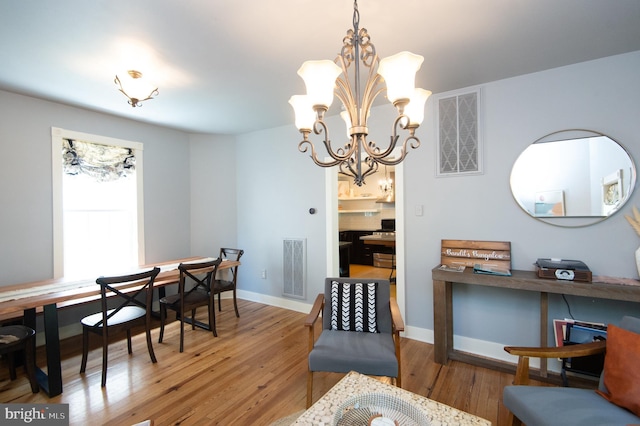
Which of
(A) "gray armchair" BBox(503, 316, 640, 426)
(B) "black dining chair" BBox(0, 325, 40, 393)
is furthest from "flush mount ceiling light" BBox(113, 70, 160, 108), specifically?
(A) "gray armchair" BBox(503, 316, 640, 426)

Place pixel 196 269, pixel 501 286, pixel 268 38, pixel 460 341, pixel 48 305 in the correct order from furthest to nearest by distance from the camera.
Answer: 1. pixel 196 269
2. pixel 460 341
3. pixel 501 286
4. pixel 48 305
5. pixel 268 38

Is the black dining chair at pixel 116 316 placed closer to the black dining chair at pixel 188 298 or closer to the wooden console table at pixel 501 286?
the black dining chair at pixel 188 298

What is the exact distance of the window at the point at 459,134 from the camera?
9.11 ft

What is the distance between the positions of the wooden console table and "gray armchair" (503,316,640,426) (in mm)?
458

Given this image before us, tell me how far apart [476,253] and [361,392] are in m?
1.87

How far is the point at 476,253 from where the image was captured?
2721mm

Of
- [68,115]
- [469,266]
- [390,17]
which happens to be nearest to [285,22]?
[390,17]

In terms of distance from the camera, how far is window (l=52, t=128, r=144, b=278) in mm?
3178

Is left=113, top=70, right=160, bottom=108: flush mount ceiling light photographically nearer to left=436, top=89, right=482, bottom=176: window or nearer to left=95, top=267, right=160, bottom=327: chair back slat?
left=95, top=267, right=160, bottom=327: chair back slat

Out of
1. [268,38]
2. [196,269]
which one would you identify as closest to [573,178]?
[268,38]

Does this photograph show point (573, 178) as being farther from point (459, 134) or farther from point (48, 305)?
point (48, 305)

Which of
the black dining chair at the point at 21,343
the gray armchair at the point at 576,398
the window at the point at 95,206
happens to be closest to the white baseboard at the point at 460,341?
the window at the point at 95,206

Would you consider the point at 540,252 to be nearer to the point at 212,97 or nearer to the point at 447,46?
the point at 447,46

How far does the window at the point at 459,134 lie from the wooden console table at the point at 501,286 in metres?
1.02
